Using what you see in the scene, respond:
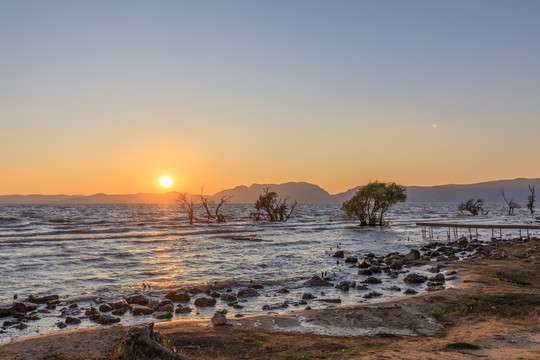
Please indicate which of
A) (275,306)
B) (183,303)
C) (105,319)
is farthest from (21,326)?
(275,306)

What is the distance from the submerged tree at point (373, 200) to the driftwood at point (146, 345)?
2188 inches

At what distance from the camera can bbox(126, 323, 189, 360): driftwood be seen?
9.09 metres

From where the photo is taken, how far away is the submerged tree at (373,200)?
204 ft

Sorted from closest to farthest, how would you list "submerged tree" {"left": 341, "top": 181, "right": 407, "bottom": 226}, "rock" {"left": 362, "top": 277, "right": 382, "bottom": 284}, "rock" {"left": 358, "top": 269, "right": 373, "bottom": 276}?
"rock" {"left": 362, "top": 277, "right": 382, "bottom": 284}
"rock" {"left": 358, "top": 269, "right": 373, "bottom": 276}
"submerged tree" {"left": 341, "top": 181, "right": 407, "bottom": 226}

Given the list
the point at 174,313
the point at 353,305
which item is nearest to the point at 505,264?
the point at 353,305

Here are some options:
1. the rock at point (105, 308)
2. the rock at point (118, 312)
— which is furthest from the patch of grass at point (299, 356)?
the rock at point (105, 308)

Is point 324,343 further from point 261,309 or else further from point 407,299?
point 407,299

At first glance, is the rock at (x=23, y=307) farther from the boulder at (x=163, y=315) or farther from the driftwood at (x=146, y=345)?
the driftwood at (x=146, y=345)

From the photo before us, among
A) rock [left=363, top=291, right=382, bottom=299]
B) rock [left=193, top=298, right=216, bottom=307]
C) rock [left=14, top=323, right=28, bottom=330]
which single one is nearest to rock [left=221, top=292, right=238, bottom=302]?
rock [left=193, top=298, right=216, bottom=307]

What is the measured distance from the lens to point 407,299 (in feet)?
52.1

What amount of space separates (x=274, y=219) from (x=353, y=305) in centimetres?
6734

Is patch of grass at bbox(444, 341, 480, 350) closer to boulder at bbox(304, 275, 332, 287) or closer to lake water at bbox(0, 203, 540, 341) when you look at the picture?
lake water at bbox(0, 203, 540, 341)

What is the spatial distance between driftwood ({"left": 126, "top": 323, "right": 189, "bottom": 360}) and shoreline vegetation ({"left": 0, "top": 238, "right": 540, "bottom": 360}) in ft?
0.78

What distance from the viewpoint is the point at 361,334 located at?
11883 mm
